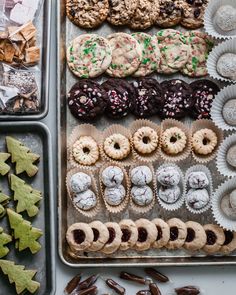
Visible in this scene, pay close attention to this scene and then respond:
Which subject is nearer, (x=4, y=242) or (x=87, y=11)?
(x=4, y=242)

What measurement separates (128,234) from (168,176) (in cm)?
24

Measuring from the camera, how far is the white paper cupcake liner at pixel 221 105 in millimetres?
2352

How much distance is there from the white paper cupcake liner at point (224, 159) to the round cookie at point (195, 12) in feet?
1.43

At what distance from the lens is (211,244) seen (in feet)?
7.81

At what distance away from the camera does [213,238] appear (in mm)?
2385

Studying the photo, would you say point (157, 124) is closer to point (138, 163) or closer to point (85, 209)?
point (138, 163)

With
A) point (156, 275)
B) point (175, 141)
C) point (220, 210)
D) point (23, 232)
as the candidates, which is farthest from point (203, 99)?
point (23, 232)

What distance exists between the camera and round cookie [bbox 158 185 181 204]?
236 cm

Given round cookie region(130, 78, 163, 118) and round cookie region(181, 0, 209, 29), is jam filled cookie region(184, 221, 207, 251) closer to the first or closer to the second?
round cookie region(130, 78, 163, 118)

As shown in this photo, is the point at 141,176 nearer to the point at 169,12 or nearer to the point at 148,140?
the point at 148,140

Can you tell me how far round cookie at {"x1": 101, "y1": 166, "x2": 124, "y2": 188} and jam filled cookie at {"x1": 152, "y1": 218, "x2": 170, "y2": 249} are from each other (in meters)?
0.20

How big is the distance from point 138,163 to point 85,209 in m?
0.24

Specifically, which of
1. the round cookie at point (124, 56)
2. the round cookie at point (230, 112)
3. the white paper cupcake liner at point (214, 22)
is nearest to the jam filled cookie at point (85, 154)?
the round cookie at point (124, 56)

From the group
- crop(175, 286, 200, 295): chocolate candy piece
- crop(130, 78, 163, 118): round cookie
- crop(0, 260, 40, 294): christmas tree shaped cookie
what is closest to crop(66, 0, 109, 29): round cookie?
crop(130, 78, 163, 118): round cookie
